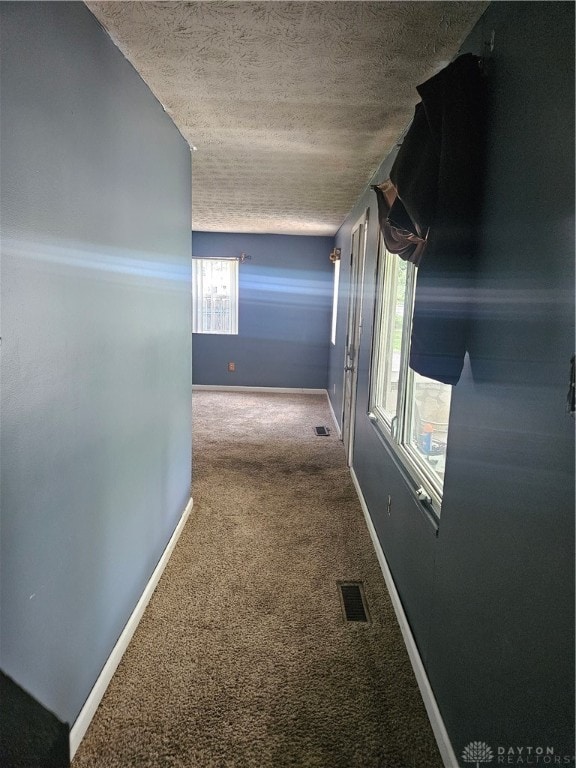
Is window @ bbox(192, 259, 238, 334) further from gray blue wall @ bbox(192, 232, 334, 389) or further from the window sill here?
the window sill

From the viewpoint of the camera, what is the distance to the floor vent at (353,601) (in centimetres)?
205

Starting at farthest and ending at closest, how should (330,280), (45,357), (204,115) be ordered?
(330,280), (204,115), (45,357)

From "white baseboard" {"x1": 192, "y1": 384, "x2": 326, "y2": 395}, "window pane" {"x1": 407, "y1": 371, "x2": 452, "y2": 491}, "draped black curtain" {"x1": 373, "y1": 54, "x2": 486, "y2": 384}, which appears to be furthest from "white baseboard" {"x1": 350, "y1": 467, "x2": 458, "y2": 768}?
"white baseboard" {"x1": 192, "y1": 384, "x2": 326, "y2": 395}

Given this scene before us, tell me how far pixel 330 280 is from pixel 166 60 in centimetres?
524

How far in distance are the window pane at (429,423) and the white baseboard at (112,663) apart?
1394mm

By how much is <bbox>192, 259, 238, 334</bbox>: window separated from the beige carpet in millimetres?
4102

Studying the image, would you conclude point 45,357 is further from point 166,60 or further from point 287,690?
point 287,690

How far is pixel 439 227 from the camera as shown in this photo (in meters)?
1.27

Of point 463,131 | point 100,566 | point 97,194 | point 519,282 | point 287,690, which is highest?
point 463,131

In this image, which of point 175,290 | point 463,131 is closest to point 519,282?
point 463,131

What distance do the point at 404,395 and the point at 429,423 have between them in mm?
258

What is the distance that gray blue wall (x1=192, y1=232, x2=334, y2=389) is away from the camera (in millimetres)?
6625

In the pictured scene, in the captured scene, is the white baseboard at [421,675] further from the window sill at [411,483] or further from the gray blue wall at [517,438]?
the window sill at [411,483]

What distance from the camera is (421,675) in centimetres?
166
